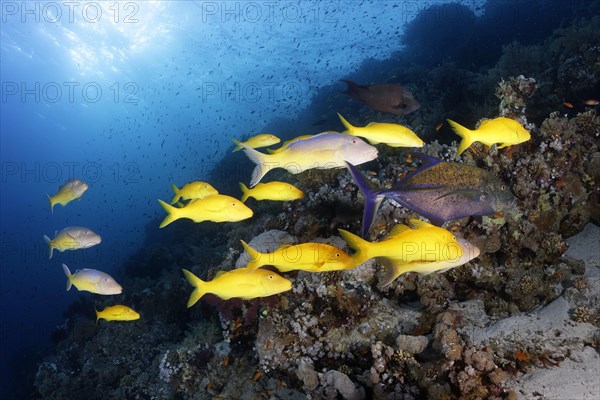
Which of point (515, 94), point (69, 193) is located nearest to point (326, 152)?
point (515, 94)

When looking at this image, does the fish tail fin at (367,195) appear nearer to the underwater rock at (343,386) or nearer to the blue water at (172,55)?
the underwater rock at (343,386)

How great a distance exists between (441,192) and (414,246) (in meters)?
0.78

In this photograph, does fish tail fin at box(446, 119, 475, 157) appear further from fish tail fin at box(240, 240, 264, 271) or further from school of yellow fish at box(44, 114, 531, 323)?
→ fish tail fin at box(240, 240, 264, 271)

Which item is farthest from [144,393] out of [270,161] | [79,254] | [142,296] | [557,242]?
[79,254]

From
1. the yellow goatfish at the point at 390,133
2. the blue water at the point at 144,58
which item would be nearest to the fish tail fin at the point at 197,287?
the yellow goatfish at the point at 390,133

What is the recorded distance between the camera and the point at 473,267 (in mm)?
4715

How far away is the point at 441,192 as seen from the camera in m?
3.26

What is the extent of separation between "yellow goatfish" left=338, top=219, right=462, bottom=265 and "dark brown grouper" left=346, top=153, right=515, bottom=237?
42 cm

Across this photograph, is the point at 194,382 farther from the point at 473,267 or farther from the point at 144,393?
the point at 473,267

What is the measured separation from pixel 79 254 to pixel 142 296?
4411 cm

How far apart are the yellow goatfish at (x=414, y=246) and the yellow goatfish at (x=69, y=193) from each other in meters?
6.41

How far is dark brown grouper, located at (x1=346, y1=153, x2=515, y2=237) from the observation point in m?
3.25

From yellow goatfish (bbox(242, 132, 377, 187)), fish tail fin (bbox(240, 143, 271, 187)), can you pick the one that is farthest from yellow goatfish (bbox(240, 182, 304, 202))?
yellow goatfish (bbox(242, 132, 377, 187))

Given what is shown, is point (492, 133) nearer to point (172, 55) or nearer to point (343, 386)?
point (343, 386)
